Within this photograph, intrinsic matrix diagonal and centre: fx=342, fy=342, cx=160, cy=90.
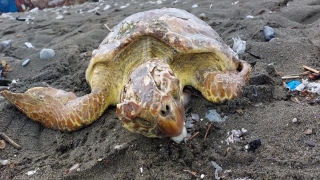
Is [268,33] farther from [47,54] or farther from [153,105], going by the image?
[47,54]

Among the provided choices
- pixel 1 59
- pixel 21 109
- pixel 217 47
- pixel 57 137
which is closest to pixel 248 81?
pixel 217 47

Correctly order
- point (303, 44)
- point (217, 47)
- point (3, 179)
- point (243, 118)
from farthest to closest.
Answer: point (303, 44) → point (217, 47) → point (243, 118) → point (3, 179)

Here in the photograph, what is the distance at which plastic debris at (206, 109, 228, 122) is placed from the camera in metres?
2.49

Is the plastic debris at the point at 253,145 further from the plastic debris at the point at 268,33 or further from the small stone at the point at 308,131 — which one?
the plastic debris at the point at 268,33

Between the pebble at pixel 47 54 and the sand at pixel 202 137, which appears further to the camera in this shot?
the pebble at pixel 47 54

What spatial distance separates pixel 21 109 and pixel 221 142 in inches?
66.4

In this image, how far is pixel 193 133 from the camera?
2.35m

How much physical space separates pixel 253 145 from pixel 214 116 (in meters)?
0.46

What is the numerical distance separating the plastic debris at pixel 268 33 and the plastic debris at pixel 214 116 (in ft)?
5.86

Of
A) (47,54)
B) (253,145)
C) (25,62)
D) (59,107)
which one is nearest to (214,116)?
(253,145)

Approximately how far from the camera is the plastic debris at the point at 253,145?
6.97 feet

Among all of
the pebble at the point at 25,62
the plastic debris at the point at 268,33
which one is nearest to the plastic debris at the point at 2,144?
the pebble at the point at 25,62

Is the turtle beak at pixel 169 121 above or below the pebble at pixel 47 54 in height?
above

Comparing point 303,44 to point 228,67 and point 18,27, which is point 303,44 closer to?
point 228,67
